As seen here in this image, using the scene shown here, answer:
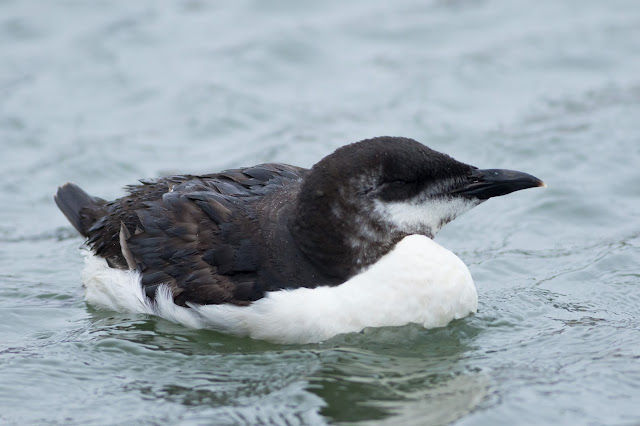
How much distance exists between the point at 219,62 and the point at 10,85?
9.47 feet

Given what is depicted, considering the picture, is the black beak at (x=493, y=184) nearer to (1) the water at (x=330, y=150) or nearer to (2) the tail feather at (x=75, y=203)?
(1) the water at (x=330, y=150)

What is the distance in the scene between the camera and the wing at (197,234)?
738 cm

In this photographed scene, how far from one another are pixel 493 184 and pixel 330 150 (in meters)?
5.23

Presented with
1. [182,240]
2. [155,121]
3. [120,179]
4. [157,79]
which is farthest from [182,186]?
[157,79]

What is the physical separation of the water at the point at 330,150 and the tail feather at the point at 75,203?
64cm

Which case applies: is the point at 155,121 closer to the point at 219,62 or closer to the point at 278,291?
the point at 219,62

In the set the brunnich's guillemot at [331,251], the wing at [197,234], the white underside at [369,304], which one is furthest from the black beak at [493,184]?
the wing at [197,234]

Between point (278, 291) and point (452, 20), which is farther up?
point (452, 20)

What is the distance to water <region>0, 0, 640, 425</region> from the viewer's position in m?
6.82

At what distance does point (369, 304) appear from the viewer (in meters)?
7.20

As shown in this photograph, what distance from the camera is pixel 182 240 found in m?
7.64

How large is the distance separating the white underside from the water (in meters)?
0.14

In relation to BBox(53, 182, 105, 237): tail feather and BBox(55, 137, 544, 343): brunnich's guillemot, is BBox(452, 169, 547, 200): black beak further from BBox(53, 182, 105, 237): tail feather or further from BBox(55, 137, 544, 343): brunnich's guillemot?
BBox(53, 182, 105, 237): tail feather

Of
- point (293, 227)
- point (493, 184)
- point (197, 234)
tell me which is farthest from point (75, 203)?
point (493, 184)
